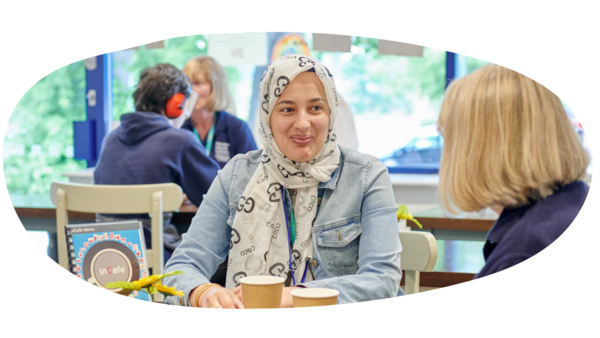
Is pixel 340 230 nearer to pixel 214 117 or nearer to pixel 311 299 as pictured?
pixel 311 299

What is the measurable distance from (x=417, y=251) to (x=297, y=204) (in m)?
0.32

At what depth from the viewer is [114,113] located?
4941mm

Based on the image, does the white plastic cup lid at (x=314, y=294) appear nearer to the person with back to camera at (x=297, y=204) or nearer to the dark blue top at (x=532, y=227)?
the dark blue top at (x=532, y=227)

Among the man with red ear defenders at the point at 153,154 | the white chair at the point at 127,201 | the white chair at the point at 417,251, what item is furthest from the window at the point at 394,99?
the white chair at the point at 417,251

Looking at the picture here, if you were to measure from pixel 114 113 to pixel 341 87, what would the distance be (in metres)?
1.98

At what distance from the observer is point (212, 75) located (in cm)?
389

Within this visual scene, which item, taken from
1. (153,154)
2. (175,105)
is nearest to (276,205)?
(153,154)

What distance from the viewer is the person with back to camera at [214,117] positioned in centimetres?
387

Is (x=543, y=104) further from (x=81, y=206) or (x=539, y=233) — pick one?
(x=81, y=206)

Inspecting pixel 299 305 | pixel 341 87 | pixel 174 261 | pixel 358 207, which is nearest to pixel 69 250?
pixel 174 261

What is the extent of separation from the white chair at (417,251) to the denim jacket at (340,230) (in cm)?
7

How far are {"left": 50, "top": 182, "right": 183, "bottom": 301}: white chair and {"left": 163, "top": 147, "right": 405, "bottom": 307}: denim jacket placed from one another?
670 mm

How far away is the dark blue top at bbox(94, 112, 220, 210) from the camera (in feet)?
8.05

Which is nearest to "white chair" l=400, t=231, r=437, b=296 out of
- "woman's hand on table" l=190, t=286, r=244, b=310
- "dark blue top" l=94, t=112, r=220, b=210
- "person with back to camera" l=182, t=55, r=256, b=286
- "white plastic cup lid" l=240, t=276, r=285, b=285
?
"woman's hand on table" l=190, t=286, r=244, b=310
